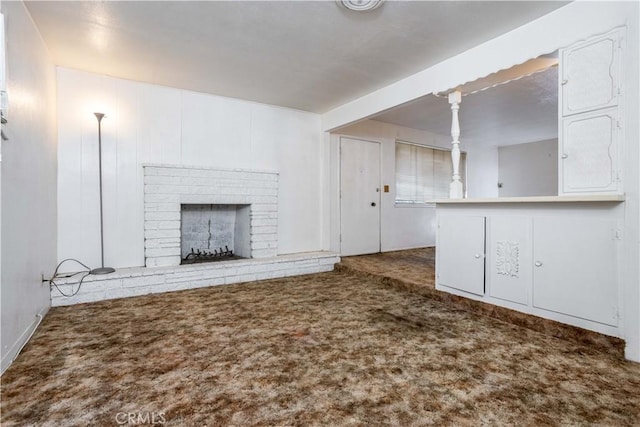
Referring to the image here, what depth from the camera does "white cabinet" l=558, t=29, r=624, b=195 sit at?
2035 millimetres

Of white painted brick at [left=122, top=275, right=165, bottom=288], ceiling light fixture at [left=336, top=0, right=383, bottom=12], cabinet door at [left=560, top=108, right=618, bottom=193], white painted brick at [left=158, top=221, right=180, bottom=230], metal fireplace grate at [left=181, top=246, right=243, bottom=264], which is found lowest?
white painted brick at [left=122, top=275, right=165, bottom=288]

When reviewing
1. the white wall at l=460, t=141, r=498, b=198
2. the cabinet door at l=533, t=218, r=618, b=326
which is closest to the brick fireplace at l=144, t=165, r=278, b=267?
the cabinet door at l=533, t=218, r=618, b=326

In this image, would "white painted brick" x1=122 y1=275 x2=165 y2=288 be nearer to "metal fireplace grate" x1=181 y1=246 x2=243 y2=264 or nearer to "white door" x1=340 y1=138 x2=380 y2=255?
"metal fireplace grate" x1=181 y1=246 x2=243 y2=264

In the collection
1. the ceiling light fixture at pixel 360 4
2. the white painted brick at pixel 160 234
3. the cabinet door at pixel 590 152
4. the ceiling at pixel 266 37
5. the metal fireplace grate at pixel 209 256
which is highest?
the ceiling at pixel 266 37

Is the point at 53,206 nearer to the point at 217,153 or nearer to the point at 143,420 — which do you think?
the point at 217,153

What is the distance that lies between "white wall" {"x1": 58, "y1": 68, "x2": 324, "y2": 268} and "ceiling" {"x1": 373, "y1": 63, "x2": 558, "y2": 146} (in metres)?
1.86

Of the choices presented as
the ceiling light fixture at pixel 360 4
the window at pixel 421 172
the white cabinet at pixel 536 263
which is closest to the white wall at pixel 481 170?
the window at pixel 421 172

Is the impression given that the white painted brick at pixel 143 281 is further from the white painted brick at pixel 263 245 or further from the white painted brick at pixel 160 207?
the white painted brick at pixel 263 245

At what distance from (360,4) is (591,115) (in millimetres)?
1759

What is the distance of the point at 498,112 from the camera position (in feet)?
16.2

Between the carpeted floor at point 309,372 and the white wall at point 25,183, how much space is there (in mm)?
265

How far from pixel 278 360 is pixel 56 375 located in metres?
1.23

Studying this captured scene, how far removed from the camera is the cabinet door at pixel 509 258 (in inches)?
97.7

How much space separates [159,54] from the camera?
3057 millimetres
